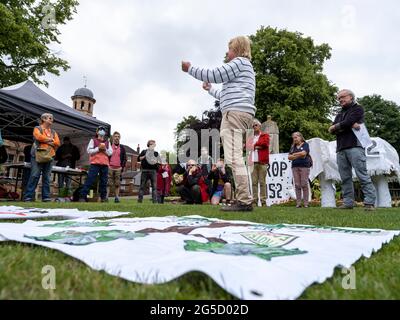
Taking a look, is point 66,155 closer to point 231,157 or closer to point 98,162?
point 98,162

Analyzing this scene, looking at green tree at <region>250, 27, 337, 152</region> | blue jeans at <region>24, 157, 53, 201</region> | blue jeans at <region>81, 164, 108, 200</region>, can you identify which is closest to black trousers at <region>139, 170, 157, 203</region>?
blue jeans at <region>81, 164, 108, 200</region>

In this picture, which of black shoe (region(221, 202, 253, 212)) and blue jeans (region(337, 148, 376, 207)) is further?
blue jeans (region(337, 148, 376, 207))

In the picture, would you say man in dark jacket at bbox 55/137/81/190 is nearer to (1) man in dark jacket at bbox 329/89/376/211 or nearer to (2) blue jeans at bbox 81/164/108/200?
(2) blue jeans at bbox 81/164/108/200

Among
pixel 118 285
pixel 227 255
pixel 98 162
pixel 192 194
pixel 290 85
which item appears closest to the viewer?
pixel 118 285

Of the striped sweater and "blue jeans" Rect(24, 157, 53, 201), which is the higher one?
the striped sweater

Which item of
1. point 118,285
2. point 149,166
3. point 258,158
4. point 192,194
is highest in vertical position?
point 149,166

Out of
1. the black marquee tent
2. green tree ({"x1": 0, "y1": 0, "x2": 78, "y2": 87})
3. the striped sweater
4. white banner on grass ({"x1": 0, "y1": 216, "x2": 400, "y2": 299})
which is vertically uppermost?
green tree ({"x1": 0, "y1": 0, "x2": 78, "y2": 87})

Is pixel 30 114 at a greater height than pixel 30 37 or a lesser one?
lesser

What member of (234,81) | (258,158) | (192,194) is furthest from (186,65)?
(192,194)

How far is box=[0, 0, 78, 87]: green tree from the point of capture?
40.2 feet

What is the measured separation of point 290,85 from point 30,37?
57.3 feet

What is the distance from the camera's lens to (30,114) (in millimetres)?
7766

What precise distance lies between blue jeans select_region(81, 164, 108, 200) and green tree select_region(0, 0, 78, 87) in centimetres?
775

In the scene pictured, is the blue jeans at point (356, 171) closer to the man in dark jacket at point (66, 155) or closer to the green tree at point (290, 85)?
the man in dark jacket at point (66, 155)
